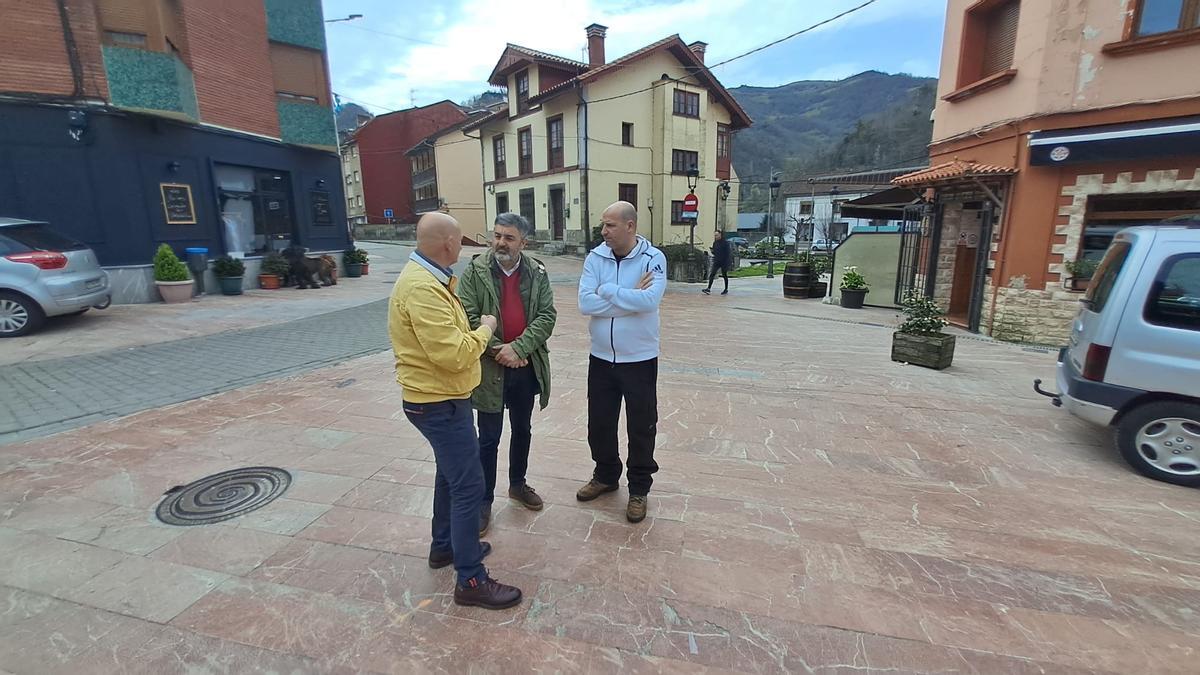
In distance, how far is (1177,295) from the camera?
3.79 meters

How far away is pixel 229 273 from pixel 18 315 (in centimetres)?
441

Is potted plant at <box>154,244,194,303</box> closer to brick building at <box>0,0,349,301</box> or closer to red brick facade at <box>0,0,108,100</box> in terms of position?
brick building at <box>0,0,349,301</box>

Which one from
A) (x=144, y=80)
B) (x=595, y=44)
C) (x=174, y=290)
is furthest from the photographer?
(x=595, y=44)

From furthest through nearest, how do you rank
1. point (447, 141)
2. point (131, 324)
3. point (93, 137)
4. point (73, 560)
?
point (447, 141), point (93, 137), point (131, 324), point (73, 560)

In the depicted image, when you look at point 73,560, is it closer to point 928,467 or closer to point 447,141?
point 928,467

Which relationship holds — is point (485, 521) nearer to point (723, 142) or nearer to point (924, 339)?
point (924, 339)

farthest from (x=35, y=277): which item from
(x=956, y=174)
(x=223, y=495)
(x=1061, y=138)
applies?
(x=1061, y=138)

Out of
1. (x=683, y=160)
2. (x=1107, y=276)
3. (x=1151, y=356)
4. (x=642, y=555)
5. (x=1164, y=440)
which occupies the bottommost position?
(x=642, y=555)

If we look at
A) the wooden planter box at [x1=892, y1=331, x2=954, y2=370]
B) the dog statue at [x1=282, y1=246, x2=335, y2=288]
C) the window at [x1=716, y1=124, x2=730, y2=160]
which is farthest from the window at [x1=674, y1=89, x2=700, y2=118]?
the wooden planter box at [x1=892, y1=331, x2=954, y2=370]

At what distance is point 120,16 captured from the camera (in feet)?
32.0

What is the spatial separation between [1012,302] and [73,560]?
36.9 ft

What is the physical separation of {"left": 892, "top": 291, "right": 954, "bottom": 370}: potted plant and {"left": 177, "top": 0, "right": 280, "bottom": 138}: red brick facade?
46.9 feet

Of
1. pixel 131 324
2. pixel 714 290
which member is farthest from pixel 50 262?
pixel 714 290

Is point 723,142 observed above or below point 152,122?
above
